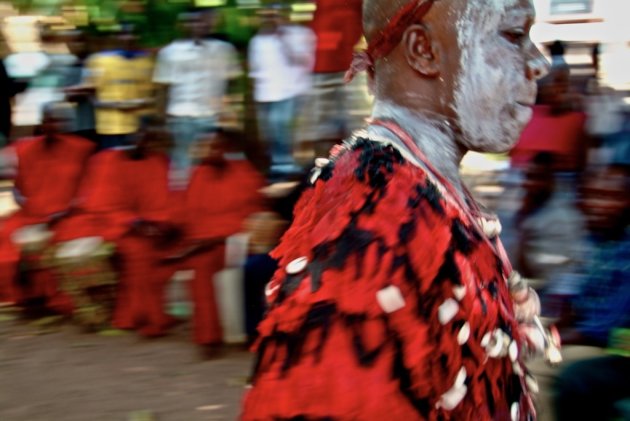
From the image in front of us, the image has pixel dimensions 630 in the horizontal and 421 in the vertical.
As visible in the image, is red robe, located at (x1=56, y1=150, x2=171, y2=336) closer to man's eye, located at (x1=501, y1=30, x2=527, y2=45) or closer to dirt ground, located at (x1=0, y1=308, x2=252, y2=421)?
dirt ground, located at (x1=0, y1=308, x2=252, y2=421)

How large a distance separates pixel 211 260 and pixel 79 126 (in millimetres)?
2538

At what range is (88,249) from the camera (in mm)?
5883

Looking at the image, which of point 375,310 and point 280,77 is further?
point 280,77

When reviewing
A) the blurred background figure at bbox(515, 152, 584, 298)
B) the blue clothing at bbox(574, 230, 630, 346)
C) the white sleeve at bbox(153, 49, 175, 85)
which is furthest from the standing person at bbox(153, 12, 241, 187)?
the blue clothing at bbox(574, 230, 630, 346)

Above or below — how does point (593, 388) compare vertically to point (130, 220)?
above

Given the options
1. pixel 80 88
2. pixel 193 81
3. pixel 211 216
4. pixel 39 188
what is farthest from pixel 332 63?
pixel 39 188

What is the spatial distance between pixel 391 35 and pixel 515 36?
219 mm

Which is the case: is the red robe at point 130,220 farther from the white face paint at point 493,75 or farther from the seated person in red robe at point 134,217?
the white face paint at point 493,75

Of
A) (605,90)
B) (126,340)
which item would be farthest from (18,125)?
(605,90)

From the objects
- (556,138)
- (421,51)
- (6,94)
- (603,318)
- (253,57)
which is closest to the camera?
(421,51)

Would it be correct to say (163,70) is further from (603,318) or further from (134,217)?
(603,318)

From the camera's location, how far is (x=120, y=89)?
743 centimetres

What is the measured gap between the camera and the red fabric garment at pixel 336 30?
6641mm

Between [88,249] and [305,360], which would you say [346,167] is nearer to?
[305,360]
